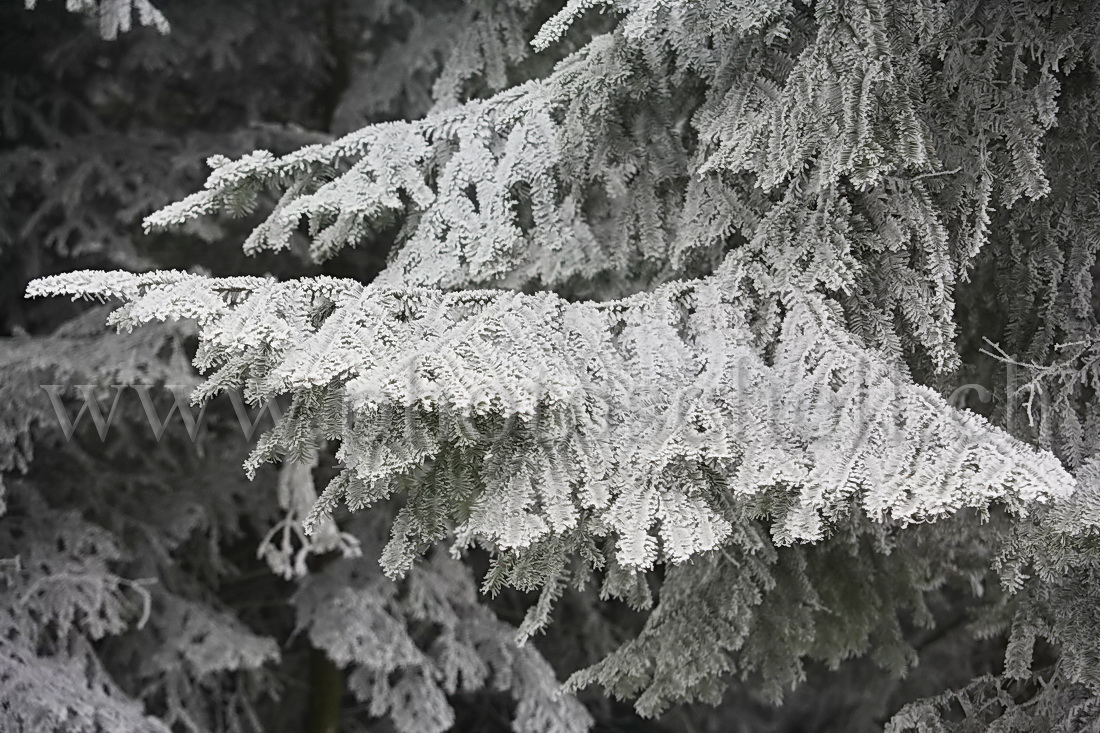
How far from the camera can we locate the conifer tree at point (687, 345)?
6.05 feet

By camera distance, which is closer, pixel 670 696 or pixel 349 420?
pixel 349 420

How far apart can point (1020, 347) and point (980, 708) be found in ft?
3.42

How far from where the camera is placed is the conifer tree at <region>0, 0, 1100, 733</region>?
1843 millimetres

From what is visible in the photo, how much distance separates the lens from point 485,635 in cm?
446

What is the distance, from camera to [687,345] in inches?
84.1

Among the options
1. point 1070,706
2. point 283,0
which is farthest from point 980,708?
point 283,0

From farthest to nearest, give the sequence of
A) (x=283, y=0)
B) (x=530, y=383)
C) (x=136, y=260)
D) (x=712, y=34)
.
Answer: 1. (x=283, y=0)
2. (x=136, y=260)
3. (x=712, y=34)
4. (x=530, y=383)

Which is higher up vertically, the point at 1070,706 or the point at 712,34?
the point at 712,34

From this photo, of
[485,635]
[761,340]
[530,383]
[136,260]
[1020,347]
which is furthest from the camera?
[485,635]

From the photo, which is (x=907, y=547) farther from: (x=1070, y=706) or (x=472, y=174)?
(x=472, y=174)

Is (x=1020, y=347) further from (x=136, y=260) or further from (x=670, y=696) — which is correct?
(x=136, y=260)

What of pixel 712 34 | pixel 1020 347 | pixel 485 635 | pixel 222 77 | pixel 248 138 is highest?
pixel 222 77

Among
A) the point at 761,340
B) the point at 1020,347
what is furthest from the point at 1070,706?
the point at 761,340

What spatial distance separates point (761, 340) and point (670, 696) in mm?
1356
